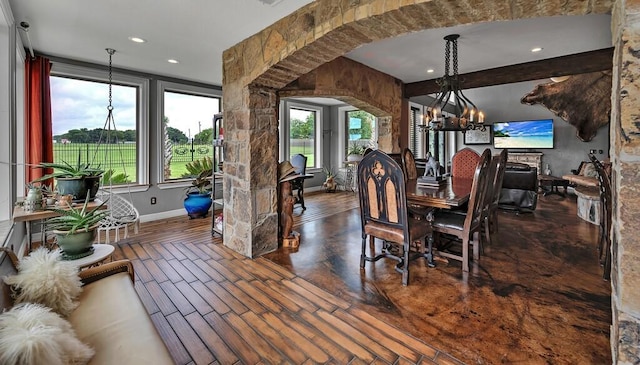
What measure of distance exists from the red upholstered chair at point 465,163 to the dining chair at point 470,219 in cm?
191

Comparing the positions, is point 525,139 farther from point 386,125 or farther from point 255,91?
point 255,91

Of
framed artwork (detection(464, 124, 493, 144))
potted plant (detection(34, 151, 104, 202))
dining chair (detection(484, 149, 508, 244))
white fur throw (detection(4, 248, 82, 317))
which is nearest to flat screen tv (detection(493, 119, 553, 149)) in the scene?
framed artwork (detection(464, 124, 493, 144))

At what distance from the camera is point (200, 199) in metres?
4.98

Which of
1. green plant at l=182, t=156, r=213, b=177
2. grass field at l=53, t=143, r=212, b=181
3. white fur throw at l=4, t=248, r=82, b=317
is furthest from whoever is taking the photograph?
green plant at l=182, t=156, r=213, b=177

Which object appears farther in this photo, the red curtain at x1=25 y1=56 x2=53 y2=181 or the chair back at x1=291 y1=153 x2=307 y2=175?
the chair back at x1=291 y1=153 x2=307 y2=175

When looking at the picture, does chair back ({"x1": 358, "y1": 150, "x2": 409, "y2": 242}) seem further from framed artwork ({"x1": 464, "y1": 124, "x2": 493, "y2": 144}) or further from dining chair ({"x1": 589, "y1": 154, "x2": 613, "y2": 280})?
framed artwork ({"x1": 464, "y1": 124, "x2": 493, "y2": 144})

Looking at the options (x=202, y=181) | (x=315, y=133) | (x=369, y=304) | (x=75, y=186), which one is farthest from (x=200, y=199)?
(x=315, y=133)

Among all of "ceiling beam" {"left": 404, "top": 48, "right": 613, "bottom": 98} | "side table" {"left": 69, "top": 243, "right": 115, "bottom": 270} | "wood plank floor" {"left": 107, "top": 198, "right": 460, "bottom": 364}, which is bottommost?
"wood plank floor" {"left": 107, "top": 198, "right": 460, "bottom": 364}

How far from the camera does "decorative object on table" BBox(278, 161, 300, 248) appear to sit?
3.54 metres

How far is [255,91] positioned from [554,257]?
3628mm

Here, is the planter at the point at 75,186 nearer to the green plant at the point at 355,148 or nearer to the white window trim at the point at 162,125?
the white window trim at the point at 162,125

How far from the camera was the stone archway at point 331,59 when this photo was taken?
44.2 inches

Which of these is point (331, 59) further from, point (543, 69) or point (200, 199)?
point (200, 199)

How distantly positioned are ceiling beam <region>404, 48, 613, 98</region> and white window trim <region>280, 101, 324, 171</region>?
3368mm
